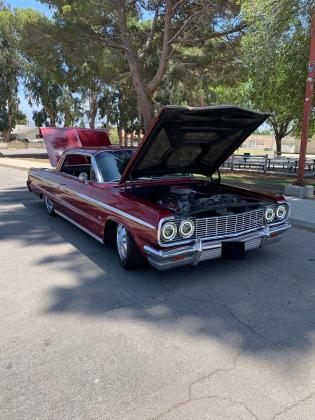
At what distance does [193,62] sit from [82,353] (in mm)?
16601

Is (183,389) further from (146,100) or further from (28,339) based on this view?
(146,100)

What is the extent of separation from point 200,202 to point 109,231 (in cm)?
127

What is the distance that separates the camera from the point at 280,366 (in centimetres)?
282

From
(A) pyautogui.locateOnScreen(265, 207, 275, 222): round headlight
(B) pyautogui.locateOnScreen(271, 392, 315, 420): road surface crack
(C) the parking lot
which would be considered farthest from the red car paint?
(B) pyautogui.locateOnScreen(271, 392, 315, 420): road surface crack

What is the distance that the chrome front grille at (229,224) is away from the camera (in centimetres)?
421

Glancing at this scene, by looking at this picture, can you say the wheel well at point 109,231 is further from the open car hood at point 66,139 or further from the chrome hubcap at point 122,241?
the open car hood at point 66,139

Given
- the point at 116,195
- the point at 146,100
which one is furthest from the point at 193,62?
the point at 116,195

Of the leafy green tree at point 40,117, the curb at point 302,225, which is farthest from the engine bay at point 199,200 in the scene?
the leafy green tree at point 40,117

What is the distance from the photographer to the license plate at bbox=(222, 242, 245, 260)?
434 centimetres

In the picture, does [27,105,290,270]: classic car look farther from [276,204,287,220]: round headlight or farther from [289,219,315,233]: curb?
[289,219,315,233]: curb

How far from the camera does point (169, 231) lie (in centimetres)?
399

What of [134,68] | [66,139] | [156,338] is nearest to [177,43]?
[134,68]

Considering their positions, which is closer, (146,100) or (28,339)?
(28,339)

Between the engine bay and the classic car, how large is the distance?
0.01 meters
